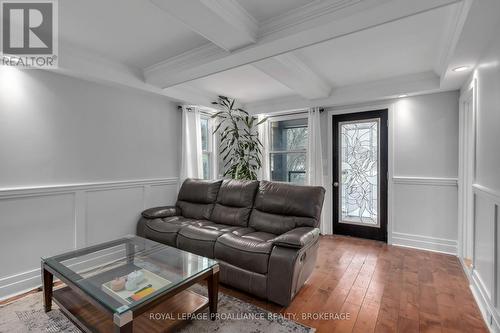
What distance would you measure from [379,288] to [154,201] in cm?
315

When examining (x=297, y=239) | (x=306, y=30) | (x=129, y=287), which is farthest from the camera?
(x=297, y=239)

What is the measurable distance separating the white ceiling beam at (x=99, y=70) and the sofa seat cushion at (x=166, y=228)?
1805 millimetres

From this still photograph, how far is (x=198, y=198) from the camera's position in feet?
11.5

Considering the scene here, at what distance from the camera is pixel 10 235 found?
2359 millimetres

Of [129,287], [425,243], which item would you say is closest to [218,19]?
[129,287]

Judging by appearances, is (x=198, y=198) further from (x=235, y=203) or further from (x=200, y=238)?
(x=200, y=238)

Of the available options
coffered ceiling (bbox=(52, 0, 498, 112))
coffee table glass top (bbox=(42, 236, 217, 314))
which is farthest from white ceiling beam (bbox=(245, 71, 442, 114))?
coffee table glass top (bbox=(42, 236, 217, 314))

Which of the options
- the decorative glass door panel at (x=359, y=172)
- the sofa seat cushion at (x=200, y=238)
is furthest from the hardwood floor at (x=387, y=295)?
the decorative glass door panel at (x=359, y=172)

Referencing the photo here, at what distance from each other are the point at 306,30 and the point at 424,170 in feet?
9.32

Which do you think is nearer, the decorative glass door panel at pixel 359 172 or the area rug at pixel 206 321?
the area rug at pixel 206 321

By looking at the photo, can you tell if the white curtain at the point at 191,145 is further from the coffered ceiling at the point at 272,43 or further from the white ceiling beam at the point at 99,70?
the white ceiling beam at the point at 99,70

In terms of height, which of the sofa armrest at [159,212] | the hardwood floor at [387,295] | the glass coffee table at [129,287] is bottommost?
the hardwood floor at [387,295]

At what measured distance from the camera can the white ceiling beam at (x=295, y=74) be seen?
2652mm

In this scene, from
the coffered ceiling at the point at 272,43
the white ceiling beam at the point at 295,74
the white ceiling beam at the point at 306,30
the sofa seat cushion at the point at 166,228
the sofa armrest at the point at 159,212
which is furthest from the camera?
the sofa armrest at the point at 159,212
